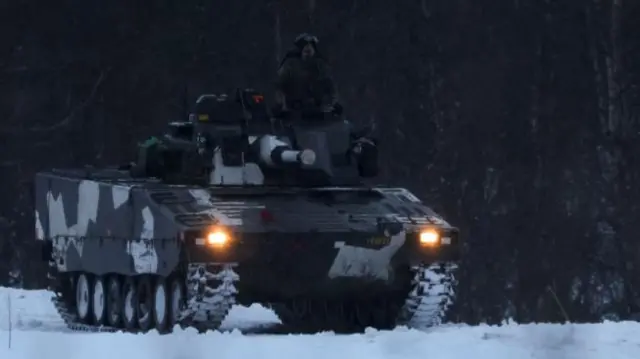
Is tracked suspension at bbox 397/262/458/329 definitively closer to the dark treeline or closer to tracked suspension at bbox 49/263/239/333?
tracked suspension at bbox 49/263/239/333

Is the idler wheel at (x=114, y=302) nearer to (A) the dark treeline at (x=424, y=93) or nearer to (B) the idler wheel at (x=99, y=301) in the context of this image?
(B) the idler wheel at (x=99, y=301)

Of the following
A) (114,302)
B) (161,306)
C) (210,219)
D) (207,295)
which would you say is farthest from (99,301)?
(207,295)

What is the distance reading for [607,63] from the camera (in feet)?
122

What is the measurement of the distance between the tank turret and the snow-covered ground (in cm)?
300

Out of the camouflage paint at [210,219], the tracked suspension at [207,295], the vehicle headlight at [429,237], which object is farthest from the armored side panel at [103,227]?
the vehicle headlight at [429,237]

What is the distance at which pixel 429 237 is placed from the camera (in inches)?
661

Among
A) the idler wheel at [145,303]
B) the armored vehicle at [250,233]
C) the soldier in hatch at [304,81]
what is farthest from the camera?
the soldier in hatch at [304,81]

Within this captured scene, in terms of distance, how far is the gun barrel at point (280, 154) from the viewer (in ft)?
56.5

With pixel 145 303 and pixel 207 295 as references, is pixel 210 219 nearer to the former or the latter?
pixel 207 295

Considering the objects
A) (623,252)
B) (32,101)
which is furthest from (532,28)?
(32,101)

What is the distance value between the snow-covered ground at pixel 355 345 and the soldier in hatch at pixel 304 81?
391 cm

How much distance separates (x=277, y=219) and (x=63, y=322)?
3.95 m

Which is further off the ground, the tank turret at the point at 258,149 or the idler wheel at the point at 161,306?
the tank turret at the point at 258,149

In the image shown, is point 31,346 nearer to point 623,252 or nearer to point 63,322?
point 63,322
